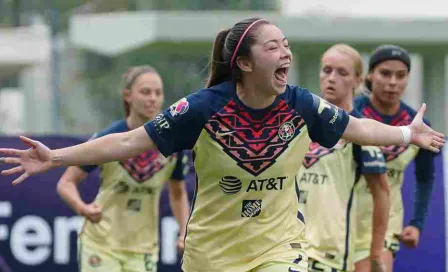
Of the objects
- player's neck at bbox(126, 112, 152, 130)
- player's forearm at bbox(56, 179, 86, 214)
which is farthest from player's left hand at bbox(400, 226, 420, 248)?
player's forearm at bbox(56, 179, 86, 214)

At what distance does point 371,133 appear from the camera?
712cm

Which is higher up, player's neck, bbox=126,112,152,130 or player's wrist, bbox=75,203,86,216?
player's neck, bbox=126,112,152,130

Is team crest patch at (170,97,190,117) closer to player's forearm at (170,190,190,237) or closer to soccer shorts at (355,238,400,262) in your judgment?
soccer shorts at (355,238,400,262)

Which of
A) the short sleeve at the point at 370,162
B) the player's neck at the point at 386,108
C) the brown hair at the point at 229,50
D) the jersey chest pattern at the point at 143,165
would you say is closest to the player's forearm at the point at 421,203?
the player's neck at the point at 386,108

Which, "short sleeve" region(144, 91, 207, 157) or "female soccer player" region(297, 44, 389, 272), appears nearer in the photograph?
"short sleeve" region(144, 91, 207, 157)

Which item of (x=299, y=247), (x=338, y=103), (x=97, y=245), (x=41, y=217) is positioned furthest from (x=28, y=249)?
(x=299, y=247)

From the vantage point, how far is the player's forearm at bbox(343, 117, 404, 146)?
7105mm

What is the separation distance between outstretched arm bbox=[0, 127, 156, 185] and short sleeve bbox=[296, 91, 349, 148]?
83cm

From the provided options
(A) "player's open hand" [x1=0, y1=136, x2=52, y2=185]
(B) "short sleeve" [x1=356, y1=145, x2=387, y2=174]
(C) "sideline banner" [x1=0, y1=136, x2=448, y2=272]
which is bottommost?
(C) "sideline banner" [x1=0, y1=136, x2=448, y2=272]

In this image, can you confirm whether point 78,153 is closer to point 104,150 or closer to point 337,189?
point 104,150

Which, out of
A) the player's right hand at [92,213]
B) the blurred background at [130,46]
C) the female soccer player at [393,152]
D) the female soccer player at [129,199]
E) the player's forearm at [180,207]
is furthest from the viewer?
the blurred background at [130,46]

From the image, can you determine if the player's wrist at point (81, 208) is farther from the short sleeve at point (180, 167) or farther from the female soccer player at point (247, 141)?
the female soccer player at point (247, 141)

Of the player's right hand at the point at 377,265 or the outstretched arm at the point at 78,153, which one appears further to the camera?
the player's right hand at the point at 377,265

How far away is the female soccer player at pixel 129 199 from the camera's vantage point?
376 inches
